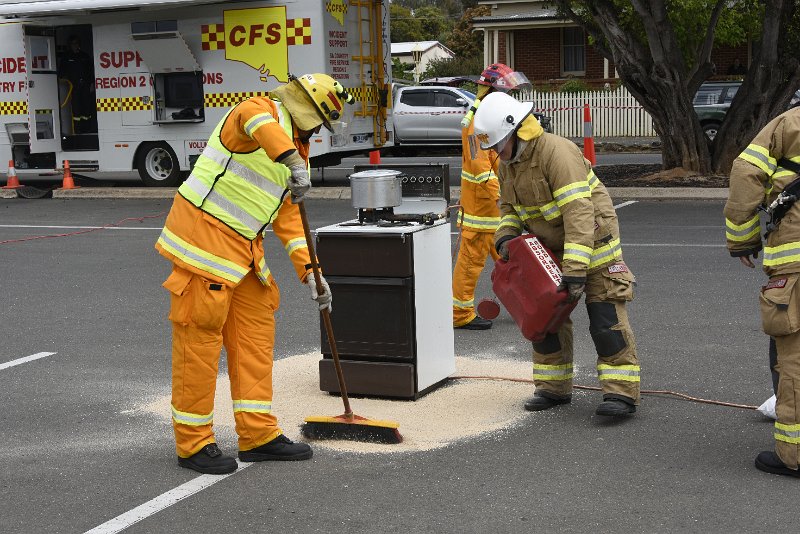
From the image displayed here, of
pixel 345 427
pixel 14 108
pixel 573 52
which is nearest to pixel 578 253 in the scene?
pixel 345 427

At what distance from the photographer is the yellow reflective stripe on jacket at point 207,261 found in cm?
535

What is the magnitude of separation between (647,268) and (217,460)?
20.8 ft

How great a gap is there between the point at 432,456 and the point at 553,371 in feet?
3.58

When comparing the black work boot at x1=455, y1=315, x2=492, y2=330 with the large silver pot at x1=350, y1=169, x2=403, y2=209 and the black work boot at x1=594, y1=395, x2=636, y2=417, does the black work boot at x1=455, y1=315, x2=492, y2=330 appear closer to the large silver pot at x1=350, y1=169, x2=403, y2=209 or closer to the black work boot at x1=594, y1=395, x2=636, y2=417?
the large silver pot at x1=350, y1=169, x2=403, y2=209

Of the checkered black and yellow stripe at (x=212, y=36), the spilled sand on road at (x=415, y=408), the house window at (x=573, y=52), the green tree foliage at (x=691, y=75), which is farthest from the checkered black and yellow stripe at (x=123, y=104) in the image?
the house window at (x=573, y=52)

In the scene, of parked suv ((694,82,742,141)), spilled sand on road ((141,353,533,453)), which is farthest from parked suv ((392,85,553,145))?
spilled sand on road ((141,353,533,453))

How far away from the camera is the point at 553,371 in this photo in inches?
253

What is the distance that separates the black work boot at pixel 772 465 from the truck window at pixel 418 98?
20.3 m

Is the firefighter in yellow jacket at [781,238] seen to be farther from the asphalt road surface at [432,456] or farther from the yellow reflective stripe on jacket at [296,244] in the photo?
the yellow reflective stripe on jacket at [296,244]

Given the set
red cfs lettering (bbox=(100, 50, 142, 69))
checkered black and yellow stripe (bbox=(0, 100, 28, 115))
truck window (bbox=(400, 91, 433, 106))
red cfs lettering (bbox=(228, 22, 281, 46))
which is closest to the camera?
red cfs lettering (bbox=(228, 22, 281, 46))

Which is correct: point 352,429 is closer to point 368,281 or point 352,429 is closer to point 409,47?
point 368,281

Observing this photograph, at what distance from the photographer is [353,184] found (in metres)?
6.80

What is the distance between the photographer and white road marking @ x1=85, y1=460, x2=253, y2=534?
4879mm

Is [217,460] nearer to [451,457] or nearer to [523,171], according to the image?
[451,457]
